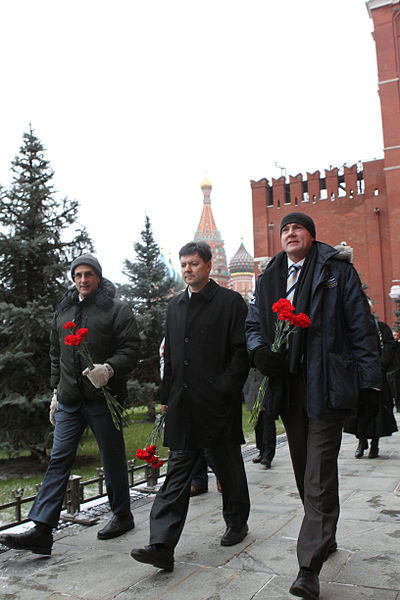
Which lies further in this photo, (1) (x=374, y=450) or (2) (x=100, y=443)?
(1) (x=374, y=450)

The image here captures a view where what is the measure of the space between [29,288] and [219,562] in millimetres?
6530

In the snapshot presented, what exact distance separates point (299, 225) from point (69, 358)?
180 centimetres

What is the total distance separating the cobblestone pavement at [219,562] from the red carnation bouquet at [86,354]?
0.81 meters

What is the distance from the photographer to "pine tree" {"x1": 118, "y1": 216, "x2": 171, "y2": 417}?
16234mm

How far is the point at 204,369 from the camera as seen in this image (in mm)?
3205

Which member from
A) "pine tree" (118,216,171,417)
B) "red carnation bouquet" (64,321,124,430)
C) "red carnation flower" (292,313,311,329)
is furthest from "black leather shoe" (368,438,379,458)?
"pine tree" (118,216,171,417)

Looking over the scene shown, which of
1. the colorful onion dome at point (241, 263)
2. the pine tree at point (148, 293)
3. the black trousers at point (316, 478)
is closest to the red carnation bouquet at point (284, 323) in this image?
the black trousers at point (316, 478)

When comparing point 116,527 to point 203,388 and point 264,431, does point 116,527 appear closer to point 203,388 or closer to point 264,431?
point 203,388

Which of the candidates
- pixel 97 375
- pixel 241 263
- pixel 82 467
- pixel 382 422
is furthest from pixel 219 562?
pixel 241 263

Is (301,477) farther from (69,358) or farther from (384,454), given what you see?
(384,454)

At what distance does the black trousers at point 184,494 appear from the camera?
2883 millimetres

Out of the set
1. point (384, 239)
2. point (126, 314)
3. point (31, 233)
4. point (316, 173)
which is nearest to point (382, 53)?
point (316, 173)

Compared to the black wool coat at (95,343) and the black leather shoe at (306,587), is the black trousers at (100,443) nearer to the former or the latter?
the black wool coat at (95,343)

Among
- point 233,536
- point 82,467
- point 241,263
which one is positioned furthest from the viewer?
point 241,263
